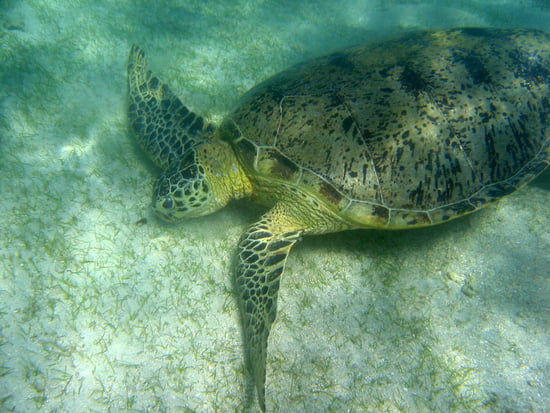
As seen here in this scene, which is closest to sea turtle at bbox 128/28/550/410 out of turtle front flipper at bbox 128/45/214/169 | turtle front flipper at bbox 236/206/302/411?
turtle front flipper at bbox 236/206/302/411

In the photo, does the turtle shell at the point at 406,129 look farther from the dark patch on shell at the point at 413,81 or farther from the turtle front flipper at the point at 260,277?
the turtle front flipper at the point at 260,277

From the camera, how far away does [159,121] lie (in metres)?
3.36

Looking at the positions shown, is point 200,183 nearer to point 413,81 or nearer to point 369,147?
point 369,147

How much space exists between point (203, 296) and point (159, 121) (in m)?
2.11

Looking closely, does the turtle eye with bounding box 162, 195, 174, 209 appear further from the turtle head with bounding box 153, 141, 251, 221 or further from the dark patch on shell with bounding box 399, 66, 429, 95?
the dark patch on shell with bounding box 399, 66, 429, 95

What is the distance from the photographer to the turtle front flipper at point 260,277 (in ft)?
7.16

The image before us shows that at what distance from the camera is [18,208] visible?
2811 mm

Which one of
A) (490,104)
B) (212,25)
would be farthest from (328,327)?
(212,25)

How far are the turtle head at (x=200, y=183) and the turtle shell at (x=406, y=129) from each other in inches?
8.1

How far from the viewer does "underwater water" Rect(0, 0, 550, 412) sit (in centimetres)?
212

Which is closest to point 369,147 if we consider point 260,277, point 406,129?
point 406,129

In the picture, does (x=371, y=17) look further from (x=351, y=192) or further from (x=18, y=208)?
(x=18, y=208)

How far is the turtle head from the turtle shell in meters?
0.21

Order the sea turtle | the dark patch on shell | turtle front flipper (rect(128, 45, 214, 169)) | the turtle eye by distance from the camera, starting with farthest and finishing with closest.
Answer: turtle front flipper (rect(128, 45, 214, 169)), the turtle eye, the dark patch on shell, the sea turtle
